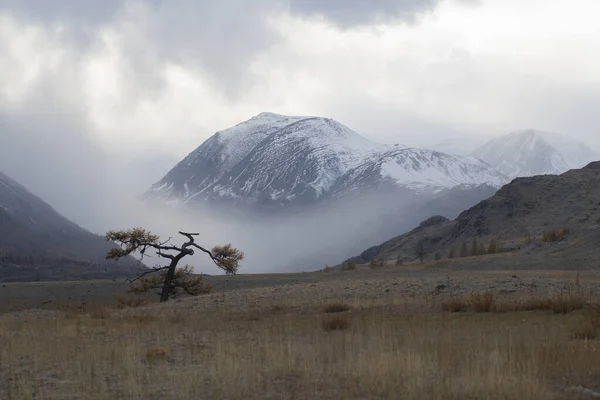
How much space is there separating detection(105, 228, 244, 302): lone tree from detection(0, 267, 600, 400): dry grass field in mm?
11204

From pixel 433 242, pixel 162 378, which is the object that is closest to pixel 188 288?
pixel 162 378

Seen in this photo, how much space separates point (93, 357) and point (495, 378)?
6684 mm

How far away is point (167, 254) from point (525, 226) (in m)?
79.2

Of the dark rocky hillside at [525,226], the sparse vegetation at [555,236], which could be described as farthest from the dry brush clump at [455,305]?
the sparse vegetation at [555,236]

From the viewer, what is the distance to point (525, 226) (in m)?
98.9

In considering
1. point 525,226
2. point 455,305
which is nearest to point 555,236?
point 525,226

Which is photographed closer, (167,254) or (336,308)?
(336,308)

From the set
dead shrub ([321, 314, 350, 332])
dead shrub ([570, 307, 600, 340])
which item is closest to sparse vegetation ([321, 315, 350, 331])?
dead shrub ([321, 314, 350, 332])

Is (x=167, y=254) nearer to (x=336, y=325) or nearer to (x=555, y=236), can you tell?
(x=336, y=325)

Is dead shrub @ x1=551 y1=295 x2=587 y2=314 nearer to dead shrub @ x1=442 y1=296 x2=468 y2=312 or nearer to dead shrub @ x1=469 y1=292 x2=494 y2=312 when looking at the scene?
dead shrub @ x1=469 y1=292 x2=494 y2=312

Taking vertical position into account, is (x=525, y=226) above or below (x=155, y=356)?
above

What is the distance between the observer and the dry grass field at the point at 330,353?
337 inches

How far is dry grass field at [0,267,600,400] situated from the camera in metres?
8.57

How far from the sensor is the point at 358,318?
16875 mm
